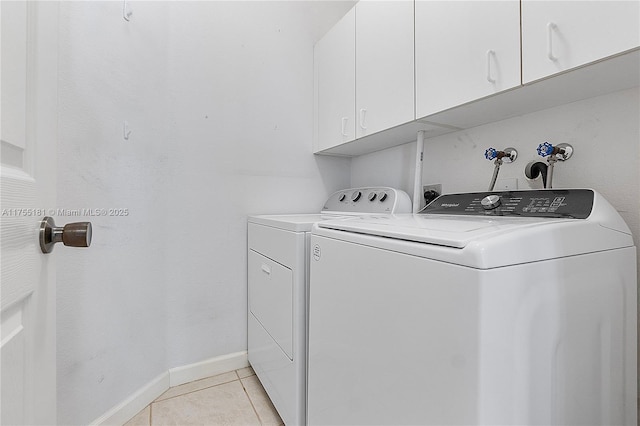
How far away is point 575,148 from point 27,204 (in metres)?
1.45

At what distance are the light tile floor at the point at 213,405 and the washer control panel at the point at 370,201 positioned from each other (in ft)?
3.53

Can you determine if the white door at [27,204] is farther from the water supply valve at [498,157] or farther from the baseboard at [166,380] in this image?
the water supply valve at [498,157]

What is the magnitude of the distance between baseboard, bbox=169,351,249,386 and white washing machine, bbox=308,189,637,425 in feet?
3.11

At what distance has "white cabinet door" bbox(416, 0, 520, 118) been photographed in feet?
2.96

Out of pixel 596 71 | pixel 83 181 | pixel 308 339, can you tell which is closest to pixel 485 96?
pixel 596 71

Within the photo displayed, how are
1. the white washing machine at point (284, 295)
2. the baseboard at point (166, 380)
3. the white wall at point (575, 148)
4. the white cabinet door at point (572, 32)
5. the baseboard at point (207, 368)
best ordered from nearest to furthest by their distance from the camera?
the white cabinet door at point (572, 32)
the white wall at point (575, 148)
the white washing machine at point (284, 295)
the baseboard at point (166, 380)
the baseboard at point (207, 368)

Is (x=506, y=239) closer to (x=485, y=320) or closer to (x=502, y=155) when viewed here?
(x=485, y=320)

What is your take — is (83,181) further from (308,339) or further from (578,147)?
(578,147)

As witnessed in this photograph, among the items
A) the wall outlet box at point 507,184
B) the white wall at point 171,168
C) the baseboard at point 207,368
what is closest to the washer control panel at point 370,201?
the white wall at point 171,168

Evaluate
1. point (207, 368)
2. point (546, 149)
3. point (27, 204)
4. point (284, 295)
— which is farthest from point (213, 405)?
point (546, 149)

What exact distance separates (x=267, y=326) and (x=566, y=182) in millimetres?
1325

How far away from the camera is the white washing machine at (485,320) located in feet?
1.67

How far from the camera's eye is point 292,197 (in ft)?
6.30

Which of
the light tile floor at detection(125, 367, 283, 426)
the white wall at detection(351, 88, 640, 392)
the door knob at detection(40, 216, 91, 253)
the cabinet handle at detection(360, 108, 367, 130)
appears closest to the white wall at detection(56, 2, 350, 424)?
the light tile floor at detection(125, 367, 283, 426)
